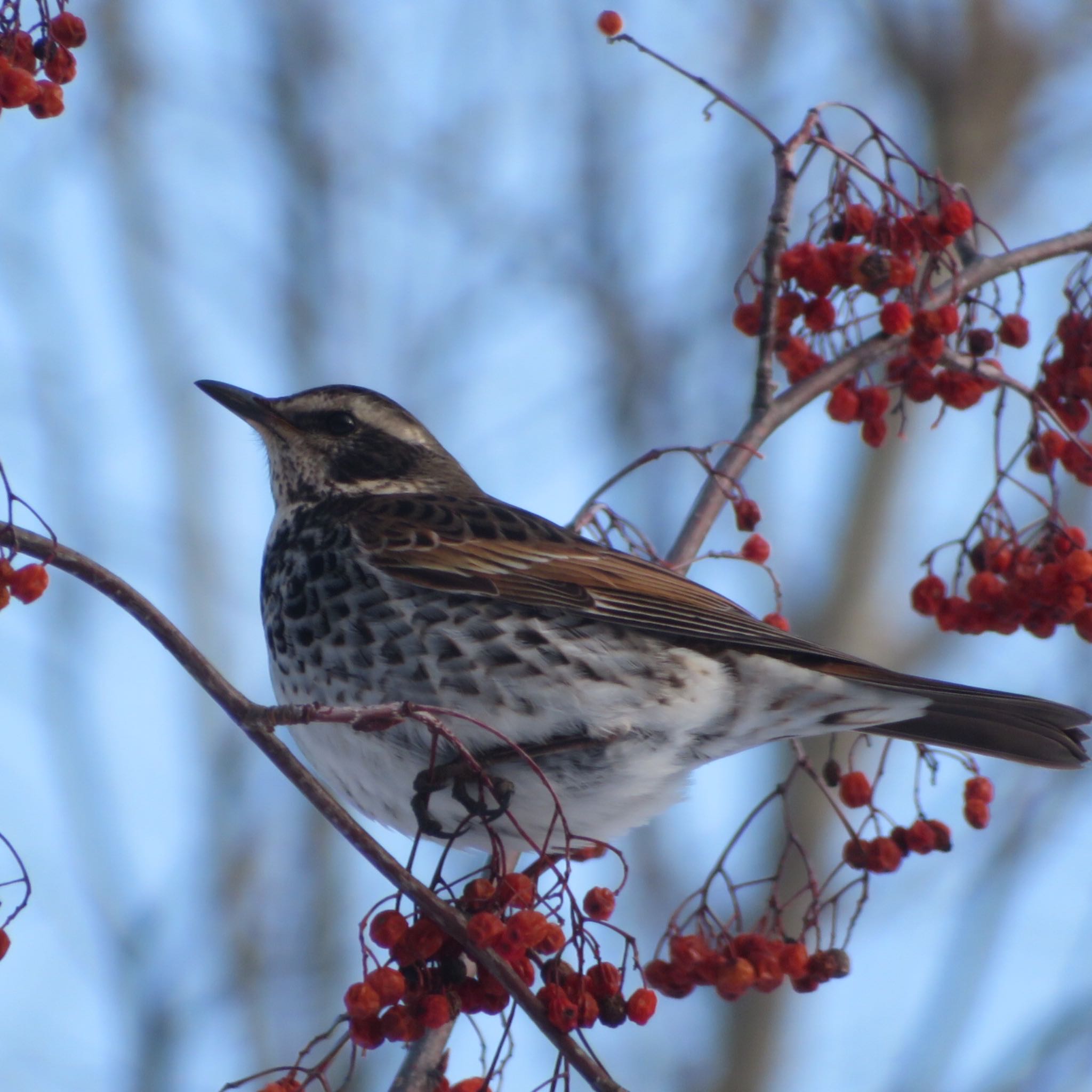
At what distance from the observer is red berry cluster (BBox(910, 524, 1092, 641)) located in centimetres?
354

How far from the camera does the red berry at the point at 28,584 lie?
237 cm

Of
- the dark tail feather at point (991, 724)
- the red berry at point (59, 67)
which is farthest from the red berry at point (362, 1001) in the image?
the red berry at point (59, 67)

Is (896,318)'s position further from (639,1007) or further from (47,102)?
(47,102)

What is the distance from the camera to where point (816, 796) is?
30.7 ft

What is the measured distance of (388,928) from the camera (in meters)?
2.66

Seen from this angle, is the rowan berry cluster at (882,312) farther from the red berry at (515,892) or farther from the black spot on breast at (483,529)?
the red berry at (515,892)

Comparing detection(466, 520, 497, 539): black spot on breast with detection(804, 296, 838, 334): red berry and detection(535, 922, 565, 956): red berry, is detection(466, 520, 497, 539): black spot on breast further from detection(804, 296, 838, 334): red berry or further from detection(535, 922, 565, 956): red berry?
detection(535, 922, 565, 956): red berry

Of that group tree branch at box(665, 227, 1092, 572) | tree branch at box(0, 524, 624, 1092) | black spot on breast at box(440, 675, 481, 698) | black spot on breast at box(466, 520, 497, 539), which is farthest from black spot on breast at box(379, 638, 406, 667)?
tree branch at box(0, 524, 624, 1092)

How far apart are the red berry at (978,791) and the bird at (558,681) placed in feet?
0.28

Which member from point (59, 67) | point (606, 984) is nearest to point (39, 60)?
point (59, 67)

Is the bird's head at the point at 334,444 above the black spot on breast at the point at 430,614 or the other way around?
above

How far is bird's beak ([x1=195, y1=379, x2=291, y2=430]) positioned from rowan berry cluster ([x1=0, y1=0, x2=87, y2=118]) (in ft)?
4.63

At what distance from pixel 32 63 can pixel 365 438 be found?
197cm

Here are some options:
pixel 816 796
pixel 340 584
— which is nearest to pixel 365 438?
pixel 340 584
